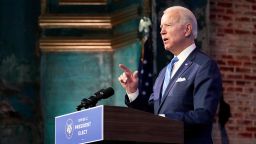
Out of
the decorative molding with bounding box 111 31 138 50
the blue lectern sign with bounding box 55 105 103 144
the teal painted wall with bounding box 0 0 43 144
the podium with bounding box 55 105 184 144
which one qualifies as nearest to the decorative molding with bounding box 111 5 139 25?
the decorative molding with bounding box 111 31 138 50

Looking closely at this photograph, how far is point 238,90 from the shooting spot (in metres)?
8.24

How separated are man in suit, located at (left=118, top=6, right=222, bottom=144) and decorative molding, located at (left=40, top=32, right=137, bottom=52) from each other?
3.37m

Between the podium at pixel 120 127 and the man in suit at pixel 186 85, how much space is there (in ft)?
0.47

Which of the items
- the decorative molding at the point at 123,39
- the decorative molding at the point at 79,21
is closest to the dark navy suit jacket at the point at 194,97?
the decorative molding at the point at 123,39

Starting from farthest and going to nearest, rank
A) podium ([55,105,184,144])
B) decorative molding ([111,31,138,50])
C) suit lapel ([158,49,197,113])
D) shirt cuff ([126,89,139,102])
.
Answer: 1. decorative molding ([111,31,138,50])
2. shirt cuff ([126,89,139,102])
3. suit lapel ([158,49,197,113])
4. podium ([55,105,184,144])

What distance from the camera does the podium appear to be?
13.6ft

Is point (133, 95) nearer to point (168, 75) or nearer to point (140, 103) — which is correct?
point (140, 103)

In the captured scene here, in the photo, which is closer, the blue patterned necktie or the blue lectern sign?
the blue lectern sign

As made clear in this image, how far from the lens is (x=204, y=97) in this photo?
4.52 m

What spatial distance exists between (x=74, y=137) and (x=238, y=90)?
13.6 ft

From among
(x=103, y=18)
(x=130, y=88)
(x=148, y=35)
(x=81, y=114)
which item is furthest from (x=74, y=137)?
(x=103, y=18)

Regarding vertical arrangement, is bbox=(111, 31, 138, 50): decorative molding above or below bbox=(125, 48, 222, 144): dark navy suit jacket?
below

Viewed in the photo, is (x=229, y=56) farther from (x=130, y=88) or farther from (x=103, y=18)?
(x=130, y=88)

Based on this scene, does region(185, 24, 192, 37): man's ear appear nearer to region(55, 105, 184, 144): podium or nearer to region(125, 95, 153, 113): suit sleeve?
region(125, 95, 153, 113): suit sleeve
